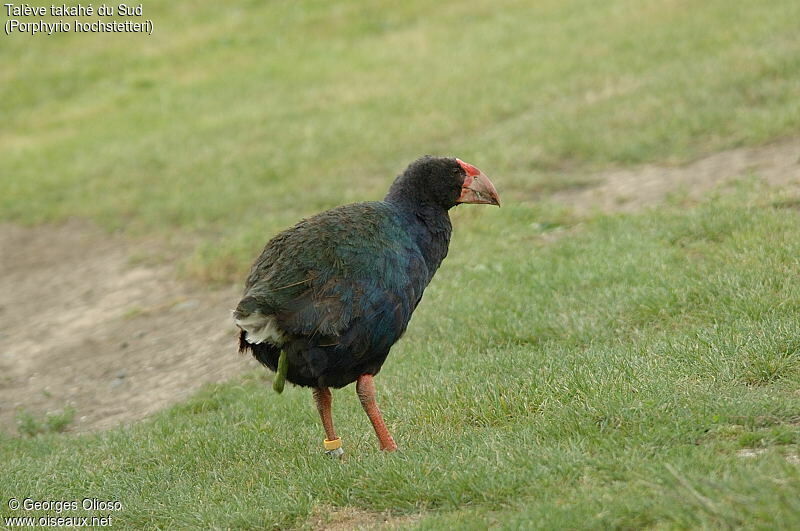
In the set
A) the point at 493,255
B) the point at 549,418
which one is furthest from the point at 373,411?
the point at 493,255

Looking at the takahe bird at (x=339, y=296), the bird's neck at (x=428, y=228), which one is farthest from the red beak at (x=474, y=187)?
the takahe bird at (x=339, y=296)

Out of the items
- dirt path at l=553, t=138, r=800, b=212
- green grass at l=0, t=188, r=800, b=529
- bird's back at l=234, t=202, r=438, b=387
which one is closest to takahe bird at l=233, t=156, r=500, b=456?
bird's back at l=234, t=202, r=438, b=387

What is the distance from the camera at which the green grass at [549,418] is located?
4645mm

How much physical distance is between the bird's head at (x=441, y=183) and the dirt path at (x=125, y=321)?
2.88m

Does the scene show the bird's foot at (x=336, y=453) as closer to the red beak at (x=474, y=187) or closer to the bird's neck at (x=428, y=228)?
the bird's neck at (x=428, y=228)

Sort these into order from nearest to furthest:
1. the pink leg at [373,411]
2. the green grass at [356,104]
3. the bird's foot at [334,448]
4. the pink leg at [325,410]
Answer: the pink leg at [373,411]
the bird's foot at [334,448]
the pink leg at [325,410]
the green grass at [356,104]

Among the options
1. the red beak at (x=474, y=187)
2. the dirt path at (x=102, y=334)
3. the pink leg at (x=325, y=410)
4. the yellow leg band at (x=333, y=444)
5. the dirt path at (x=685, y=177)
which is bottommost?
the dirt path at (x=102, y=334)

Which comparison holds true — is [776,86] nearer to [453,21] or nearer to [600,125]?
[600,125]

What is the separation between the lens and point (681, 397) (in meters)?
5.43

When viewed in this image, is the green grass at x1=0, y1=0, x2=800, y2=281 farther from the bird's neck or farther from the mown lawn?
the bird's neck

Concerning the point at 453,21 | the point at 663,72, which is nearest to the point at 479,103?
the point at 663,72

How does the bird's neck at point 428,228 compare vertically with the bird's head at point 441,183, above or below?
below

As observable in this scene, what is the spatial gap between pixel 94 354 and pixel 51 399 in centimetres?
106

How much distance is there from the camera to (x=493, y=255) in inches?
384
